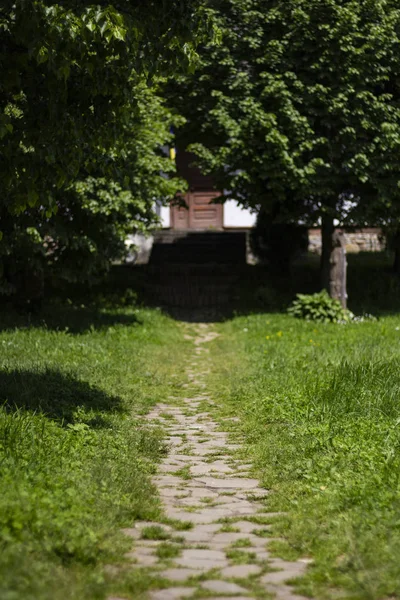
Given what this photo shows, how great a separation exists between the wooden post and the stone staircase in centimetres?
328

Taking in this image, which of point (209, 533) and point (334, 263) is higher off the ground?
point (334, 263)

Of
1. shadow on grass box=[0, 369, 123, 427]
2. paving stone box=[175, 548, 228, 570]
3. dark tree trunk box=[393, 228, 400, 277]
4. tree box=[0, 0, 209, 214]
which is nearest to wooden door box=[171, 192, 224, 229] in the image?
dark tree trunk box=[393, 228, 400, 277]

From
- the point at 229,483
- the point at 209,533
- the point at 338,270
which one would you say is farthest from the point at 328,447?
the point at 338,270

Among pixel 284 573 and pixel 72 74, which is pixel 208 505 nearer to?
pixel 284 573

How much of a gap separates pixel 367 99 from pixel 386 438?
12326 mm

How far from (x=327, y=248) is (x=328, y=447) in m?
13.2

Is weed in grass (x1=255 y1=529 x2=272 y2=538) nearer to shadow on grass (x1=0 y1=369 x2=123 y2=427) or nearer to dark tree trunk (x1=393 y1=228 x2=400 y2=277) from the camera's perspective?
shadow on grass (x1=0 y1=369 x2=123 y2=427)

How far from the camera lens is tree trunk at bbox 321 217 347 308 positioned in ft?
63.5

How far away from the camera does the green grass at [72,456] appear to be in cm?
443

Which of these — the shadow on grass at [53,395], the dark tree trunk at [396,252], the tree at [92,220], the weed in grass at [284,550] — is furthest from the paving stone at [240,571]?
the dark tree trunk at [396,252]

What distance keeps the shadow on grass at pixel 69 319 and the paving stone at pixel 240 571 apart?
10448 mm

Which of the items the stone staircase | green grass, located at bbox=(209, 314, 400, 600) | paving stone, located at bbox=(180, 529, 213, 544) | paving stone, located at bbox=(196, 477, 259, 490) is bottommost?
paving stone, located at bbox=(196, 477, 259, 490)

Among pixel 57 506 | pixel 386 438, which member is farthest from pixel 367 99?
pixel 57 506

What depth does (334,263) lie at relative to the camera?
19484mm
